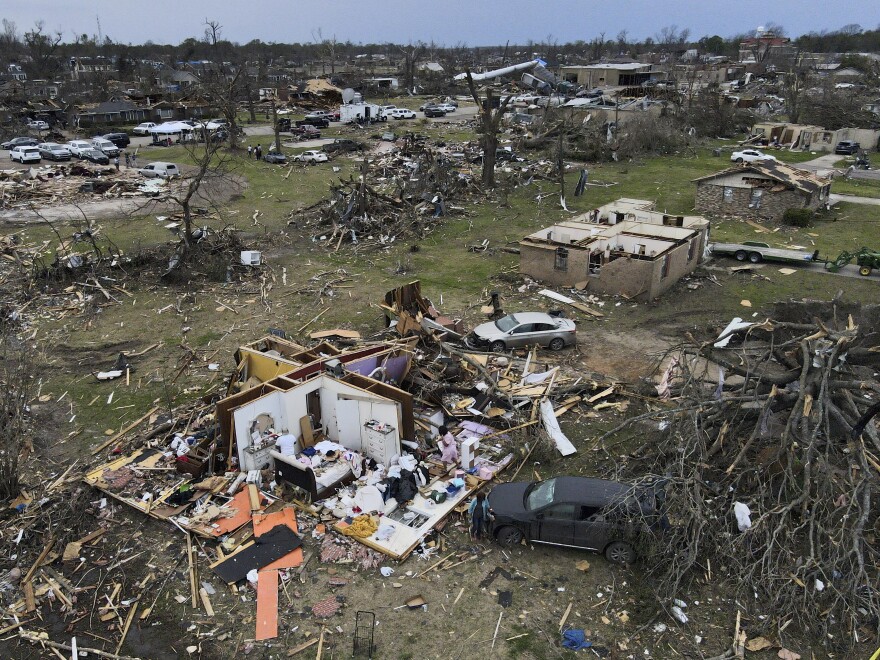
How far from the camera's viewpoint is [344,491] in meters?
12.1

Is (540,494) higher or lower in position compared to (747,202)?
lower

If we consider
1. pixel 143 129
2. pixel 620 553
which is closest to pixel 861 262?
pixel 620 553

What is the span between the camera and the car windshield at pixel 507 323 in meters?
17.9

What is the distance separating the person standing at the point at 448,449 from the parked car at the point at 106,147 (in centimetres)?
4274

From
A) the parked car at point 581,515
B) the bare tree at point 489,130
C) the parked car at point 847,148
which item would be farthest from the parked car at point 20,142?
the parked car at point 847,148

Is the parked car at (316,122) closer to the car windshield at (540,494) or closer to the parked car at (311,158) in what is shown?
the parked car at (311,158)

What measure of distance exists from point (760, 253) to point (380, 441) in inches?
732

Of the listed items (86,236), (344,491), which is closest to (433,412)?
(344,491)

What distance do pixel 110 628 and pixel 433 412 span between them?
7.31 metres

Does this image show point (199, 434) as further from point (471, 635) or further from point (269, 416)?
point (471, 635)

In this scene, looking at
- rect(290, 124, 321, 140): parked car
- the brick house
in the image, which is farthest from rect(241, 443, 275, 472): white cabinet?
rect(290, 124, 321, 140): parked car

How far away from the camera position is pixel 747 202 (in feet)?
102

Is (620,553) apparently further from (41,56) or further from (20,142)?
(41,56)

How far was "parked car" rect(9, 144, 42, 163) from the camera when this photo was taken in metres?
43.1
